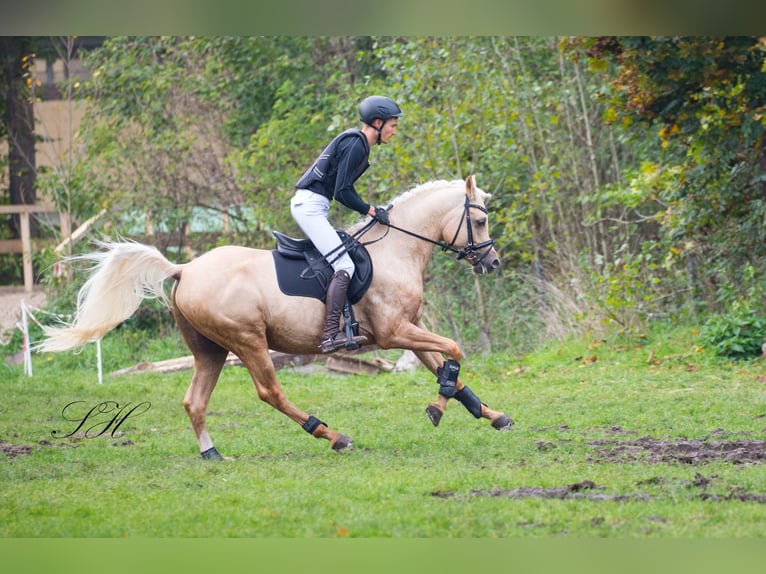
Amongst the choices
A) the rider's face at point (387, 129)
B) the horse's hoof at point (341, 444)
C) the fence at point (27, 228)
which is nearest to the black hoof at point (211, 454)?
the horse's hoof at point (341, 444)

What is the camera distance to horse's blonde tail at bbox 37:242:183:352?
8.27 meters

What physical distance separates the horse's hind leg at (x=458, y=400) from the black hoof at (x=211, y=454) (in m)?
1.67

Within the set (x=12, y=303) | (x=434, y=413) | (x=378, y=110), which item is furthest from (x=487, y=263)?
(x=12, y=303)

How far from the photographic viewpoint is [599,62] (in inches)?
423

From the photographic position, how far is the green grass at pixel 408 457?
5.74 m

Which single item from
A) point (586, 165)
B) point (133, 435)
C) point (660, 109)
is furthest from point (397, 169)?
point (133, 435)

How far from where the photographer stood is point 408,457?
7.80 metres

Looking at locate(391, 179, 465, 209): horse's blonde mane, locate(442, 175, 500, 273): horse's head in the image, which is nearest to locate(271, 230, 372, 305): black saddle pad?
locate(391, 179, 465, 209): horse's blonde mane

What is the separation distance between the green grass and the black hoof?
0.07 m

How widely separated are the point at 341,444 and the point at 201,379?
122 cm

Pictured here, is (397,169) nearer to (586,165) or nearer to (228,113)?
(586,165)

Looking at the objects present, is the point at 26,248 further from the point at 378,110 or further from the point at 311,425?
the point at 378,110

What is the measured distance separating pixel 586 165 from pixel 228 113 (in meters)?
7.17

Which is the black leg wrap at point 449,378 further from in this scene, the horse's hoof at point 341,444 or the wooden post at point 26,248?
the wooden post at point 26,248
